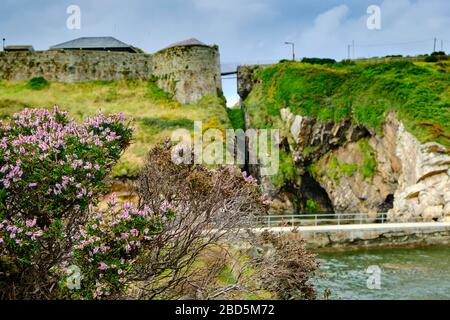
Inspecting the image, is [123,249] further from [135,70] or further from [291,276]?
[135,70]

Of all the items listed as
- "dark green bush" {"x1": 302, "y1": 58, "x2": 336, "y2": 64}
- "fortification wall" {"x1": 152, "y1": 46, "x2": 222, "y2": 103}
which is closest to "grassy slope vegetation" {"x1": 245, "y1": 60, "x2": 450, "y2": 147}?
"fortification wall" {"x1": 152, "y1": 46, "x2": 222, "y2": 103}

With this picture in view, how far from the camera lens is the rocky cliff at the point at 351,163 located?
32.2 meters

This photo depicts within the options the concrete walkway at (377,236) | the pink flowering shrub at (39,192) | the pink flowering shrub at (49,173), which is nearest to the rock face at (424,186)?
the concrete walkway at (377,236)

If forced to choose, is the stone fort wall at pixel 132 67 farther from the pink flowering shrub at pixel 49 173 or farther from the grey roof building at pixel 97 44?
the pink flowering shrub at pixel 49 173

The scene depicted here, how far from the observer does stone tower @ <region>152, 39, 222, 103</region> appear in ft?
159

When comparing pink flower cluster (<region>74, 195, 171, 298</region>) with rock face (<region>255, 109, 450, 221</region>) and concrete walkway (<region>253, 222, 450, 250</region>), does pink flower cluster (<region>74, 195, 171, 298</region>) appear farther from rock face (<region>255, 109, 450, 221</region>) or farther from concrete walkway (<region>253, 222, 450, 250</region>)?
rock face (<region>255, 109, 450, 221</region>)

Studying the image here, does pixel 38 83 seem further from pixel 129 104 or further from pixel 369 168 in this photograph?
pixel 369 168

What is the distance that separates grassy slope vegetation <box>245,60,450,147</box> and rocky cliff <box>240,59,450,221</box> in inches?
5.8

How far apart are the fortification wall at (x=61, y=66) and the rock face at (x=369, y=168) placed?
70.2 feet

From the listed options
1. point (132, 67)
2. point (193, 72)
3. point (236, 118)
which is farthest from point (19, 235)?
point (132, 67)

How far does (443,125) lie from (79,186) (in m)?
32.7

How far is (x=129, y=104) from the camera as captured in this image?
158ft

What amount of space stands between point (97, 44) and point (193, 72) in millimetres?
16320

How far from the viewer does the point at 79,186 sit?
8.73 metres
